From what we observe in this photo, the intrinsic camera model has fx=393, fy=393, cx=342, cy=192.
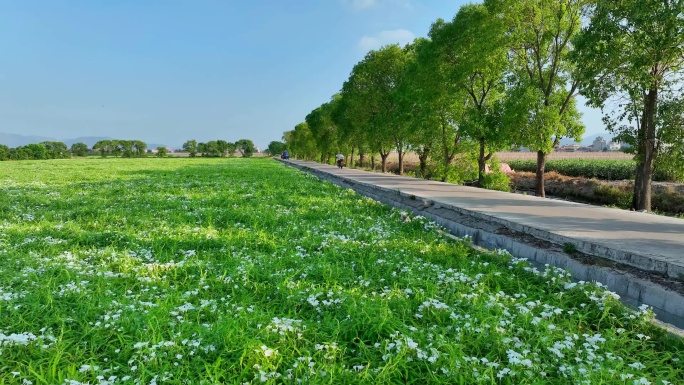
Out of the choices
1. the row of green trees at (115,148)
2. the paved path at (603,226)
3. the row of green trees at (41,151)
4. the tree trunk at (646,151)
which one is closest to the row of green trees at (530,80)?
the tree trunk at (646,151)

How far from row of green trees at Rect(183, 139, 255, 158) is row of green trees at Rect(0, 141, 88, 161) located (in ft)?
99.3

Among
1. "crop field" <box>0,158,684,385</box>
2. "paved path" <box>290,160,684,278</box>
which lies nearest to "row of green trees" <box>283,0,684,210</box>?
"paved path" <box>290,160,684,278</box>

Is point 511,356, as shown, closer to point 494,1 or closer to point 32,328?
point 32,328

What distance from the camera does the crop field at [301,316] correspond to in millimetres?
3520

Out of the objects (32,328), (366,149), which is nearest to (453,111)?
(366,149)

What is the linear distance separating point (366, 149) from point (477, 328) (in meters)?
41.6

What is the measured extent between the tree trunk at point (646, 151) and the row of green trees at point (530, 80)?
0.14ft

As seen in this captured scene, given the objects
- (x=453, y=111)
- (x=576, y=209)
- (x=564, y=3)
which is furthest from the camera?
(x=453, y=111)

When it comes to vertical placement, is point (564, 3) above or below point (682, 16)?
above

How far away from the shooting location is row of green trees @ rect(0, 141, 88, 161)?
78081 millimetres

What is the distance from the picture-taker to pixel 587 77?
1495cm

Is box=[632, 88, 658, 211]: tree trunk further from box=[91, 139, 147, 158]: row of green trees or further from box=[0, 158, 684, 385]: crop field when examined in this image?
box=[91, 139, 147, 158]: row of green trees

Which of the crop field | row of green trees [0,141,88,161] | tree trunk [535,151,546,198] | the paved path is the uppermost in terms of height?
row of green trees [0,141,88,161]

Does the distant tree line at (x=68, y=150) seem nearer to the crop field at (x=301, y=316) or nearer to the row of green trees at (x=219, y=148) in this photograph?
the row of green trees at (x=219, y=148)
